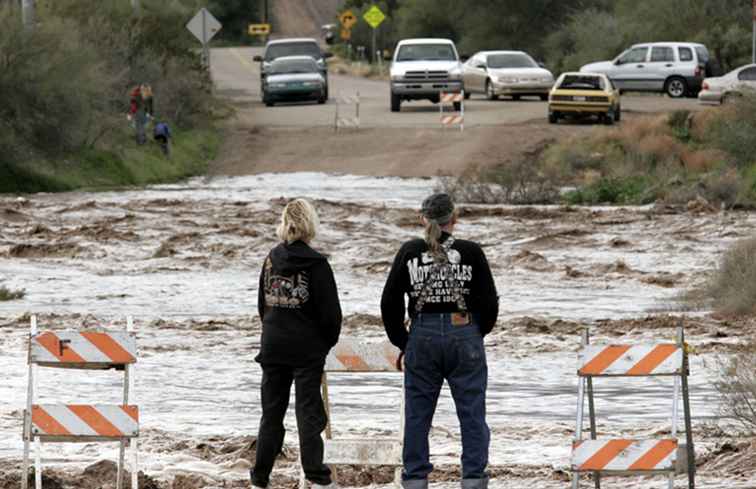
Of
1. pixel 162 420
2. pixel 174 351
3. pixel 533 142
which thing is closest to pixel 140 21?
pixel 533 142

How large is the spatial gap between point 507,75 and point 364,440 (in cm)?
4322

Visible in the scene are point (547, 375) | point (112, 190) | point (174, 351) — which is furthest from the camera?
point (112, 190)

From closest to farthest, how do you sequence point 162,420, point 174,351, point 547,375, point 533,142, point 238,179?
point 162,420 < point 547,375 < point 174,351 < point 238,179 < point 533,142

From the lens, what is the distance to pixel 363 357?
999cm

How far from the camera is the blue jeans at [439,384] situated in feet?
31.0

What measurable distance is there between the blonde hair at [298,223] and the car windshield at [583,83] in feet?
120

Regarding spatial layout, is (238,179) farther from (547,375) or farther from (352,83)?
(352,83)

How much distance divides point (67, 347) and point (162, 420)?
3.61m

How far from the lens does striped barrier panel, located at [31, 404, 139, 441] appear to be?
960cm

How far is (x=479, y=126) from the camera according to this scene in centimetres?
4572

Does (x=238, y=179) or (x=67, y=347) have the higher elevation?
(x=67, y=347)

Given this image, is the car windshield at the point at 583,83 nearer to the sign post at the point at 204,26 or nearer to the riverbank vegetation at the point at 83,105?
the riverbank vegetation at the point at 83,105

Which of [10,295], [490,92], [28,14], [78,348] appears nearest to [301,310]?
[78,348]

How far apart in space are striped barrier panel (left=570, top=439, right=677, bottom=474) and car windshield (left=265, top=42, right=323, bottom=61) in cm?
4837
